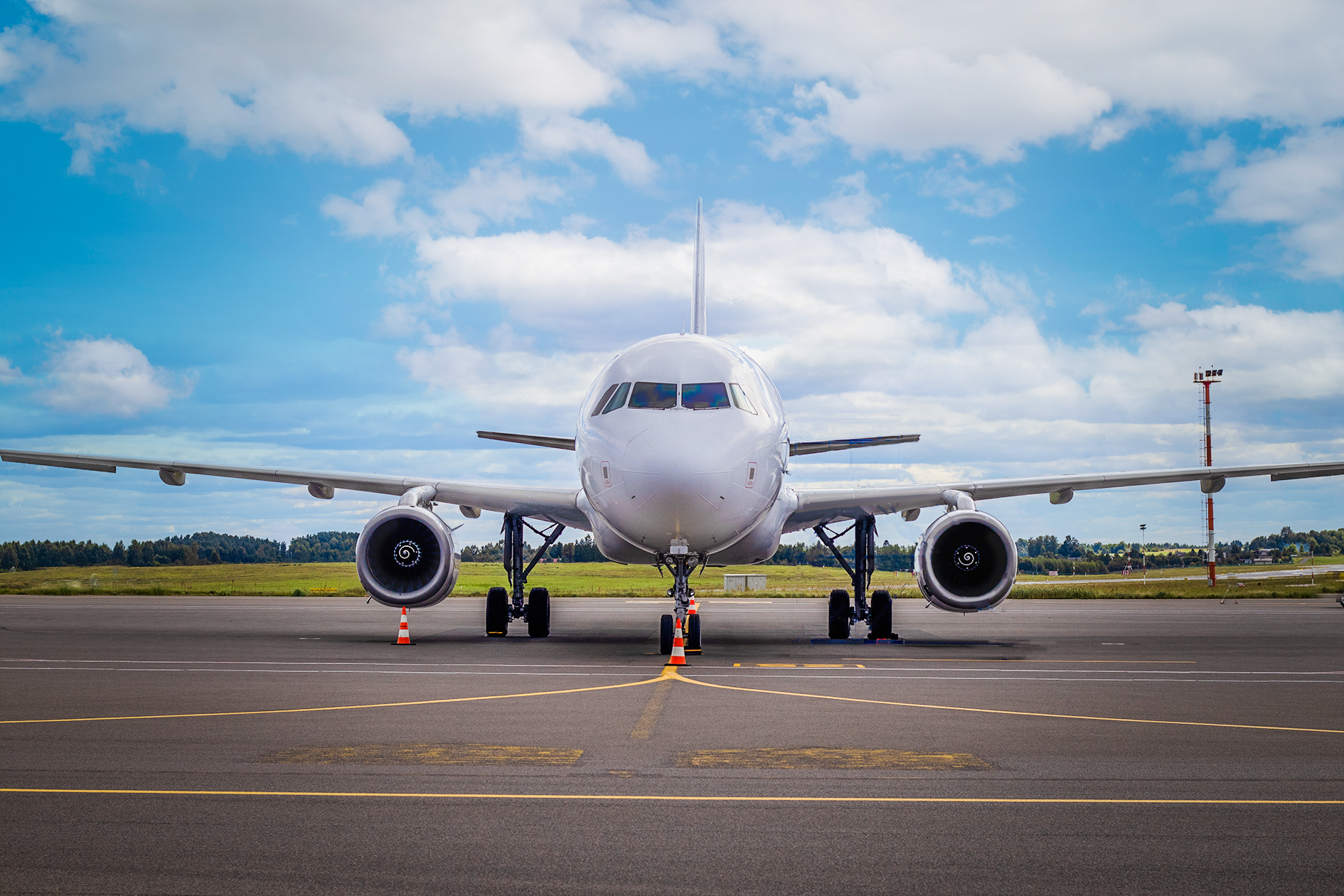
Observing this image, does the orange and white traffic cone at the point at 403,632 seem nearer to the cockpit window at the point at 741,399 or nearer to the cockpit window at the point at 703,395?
the cockpit window at the point at 703,395

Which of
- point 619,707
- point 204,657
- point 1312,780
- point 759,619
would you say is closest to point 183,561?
point 759,619

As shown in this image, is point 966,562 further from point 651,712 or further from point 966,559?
point 651,712

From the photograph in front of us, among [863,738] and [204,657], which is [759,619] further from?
[863,738]

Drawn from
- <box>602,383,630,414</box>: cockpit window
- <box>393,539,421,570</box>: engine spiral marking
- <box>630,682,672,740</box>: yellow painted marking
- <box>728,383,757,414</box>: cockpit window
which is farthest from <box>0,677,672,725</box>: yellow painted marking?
<box>393,539,421,570</box>: engine spiral marking

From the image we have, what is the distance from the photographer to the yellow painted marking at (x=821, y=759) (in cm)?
700

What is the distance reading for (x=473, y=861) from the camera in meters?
4.71

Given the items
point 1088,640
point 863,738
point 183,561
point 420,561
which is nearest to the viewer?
point 863,738

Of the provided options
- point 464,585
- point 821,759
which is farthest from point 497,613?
point 464,585

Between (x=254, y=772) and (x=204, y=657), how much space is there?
8.95 meters

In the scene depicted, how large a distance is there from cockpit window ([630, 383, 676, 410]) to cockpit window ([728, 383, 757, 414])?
836 mm

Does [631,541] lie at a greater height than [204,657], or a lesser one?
greater

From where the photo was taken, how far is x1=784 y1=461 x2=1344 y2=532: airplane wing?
18.8 metres

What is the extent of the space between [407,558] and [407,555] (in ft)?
0.12

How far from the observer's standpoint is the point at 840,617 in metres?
19.6
